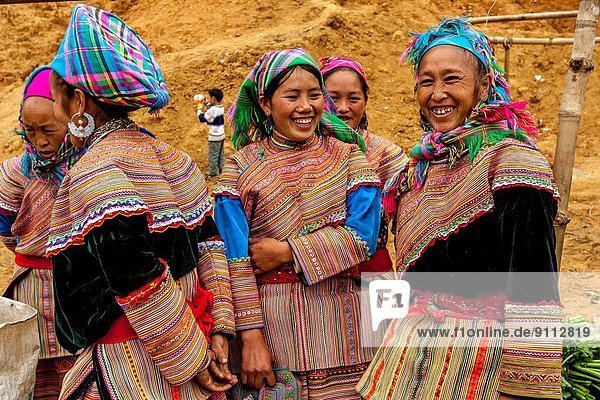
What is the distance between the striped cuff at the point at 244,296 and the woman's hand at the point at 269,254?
4 cm

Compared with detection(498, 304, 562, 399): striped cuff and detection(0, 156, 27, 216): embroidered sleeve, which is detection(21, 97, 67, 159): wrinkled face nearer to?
detection(0, 156, 27, 216): embroidered sleeve

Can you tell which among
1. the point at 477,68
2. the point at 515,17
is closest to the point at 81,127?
the point at 477,68

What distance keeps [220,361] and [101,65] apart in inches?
42.3

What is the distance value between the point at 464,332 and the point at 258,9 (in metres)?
11.4

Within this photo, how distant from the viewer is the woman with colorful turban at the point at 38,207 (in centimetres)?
302

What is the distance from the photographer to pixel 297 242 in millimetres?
2682

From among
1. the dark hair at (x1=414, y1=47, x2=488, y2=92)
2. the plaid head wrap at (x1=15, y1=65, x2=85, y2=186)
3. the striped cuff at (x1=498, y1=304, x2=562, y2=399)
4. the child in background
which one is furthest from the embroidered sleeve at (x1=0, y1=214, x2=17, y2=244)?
the child in background

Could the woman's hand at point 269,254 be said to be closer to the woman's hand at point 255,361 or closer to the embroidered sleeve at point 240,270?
the embroidered sleeve at point 240,270

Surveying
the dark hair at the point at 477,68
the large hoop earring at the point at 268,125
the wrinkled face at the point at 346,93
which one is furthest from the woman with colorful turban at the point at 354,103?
the dark hair at the point at 477,68

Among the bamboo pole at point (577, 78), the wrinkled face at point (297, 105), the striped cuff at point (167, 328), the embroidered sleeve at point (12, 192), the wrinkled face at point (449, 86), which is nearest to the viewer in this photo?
the striped cuff at point (167, 328)

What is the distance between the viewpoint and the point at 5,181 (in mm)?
3186

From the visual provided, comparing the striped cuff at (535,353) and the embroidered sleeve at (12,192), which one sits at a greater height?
the embroidered sleeve at (12,192)

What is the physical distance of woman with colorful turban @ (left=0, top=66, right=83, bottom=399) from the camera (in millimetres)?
3018

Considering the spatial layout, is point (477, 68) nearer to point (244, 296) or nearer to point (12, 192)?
point (244, 296)
